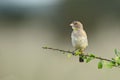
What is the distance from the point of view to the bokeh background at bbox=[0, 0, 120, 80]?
1.92 m

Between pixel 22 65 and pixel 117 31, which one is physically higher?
pixel 117 31

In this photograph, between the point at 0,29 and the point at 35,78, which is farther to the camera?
the point at 0,29

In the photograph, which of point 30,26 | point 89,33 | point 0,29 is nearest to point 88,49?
point 89,33

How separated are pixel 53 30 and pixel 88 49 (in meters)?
0.24

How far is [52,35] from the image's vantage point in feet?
6.45

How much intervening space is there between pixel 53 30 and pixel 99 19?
0.92ft

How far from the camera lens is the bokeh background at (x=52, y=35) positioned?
192 cm

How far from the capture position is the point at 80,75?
192 centimetres

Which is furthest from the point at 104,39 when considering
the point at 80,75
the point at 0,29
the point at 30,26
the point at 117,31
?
the point at 0,29

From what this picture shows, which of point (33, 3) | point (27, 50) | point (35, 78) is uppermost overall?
point (33, 3)

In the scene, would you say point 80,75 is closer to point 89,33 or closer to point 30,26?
point 89,33

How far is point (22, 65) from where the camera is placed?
1.93 metres

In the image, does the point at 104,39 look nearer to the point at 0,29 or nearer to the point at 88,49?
the point at 88,49

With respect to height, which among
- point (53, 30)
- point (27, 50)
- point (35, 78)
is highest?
point (53, 30)
